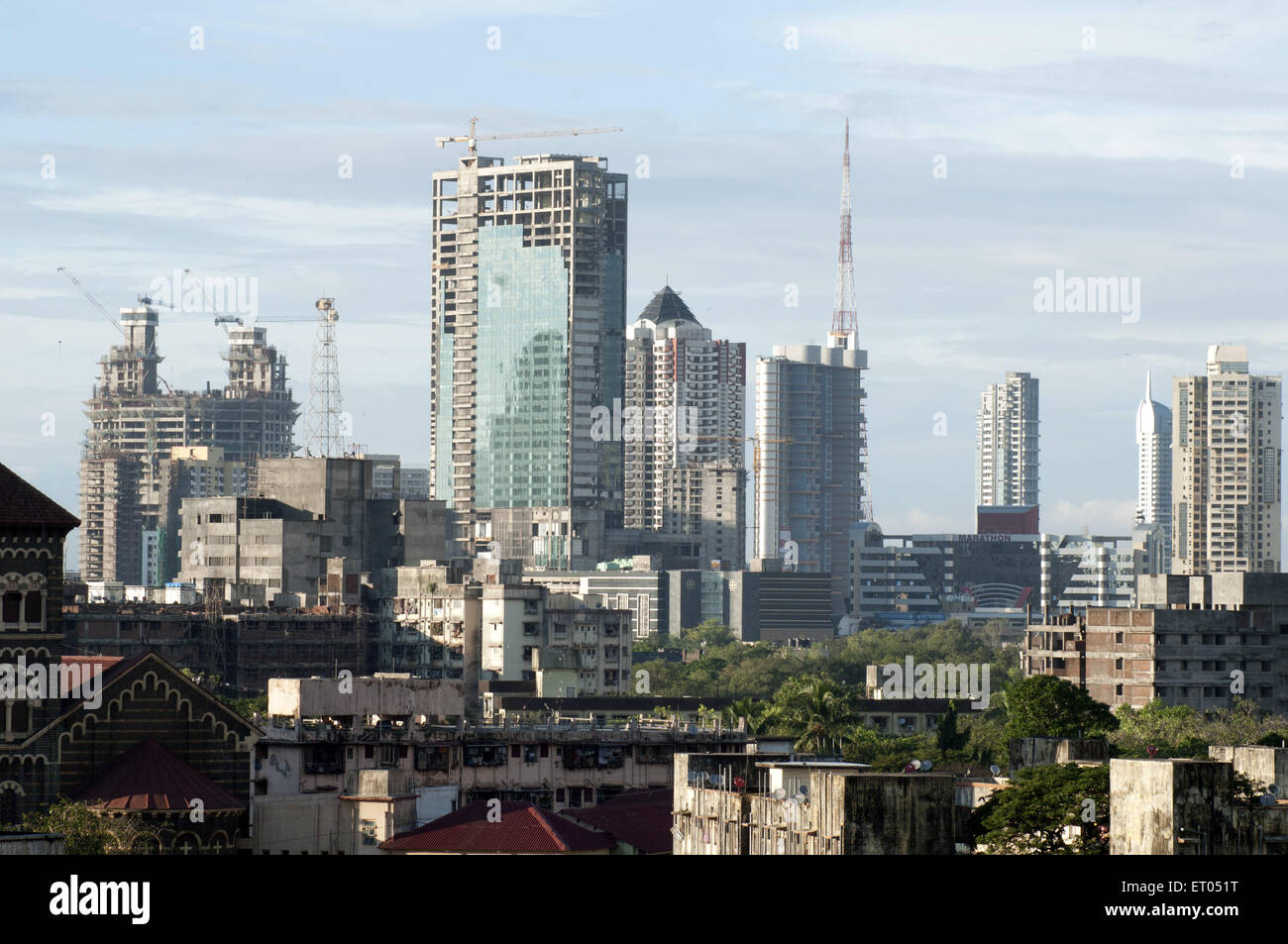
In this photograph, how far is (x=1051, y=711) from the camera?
16388 cm

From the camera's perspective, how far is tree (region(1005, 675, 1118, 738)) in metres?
162

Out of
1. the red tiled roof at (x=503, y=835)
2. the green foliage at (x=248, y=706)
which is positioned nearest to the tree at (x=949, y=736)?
the green foliage at (x=248, y=706)

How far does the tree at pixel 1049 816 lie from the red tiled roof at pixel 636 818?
18.2 meters

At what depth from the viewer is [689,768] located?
87500 mm

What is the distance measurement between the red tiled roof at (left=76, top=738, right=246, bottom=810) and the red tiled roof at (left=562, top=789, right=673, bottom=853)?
16.4 meters

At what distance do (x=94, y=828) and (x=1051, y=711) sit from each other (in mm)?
87212

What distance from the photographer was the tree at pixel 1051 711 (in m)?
162

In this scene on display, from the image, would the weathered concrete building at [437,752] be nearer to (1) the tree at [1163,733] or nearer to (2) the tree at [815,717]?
(1) the tree at [1163,733]

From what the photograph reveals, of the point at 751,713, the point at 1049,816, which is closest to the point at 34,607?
the point at 1049,816

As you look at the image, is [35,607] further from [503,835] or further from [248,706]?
[248,706]

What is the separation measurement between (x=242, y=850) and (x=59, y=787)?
8.38 m

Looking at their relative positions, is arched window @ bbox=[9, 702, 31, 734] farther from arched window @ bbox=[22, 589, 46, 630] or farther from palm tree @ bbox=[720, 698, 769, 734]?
palm tree @ bbox=[720, 698, 769, 734]
